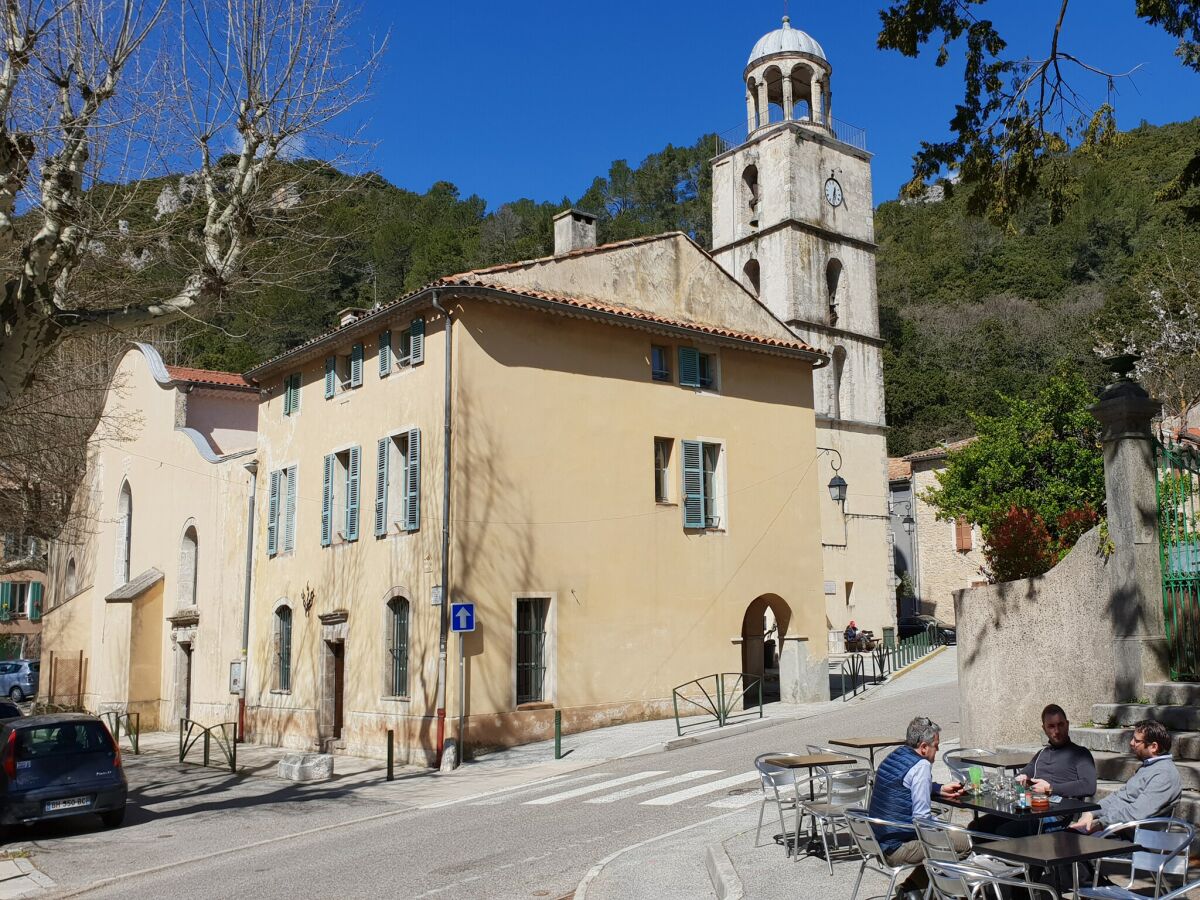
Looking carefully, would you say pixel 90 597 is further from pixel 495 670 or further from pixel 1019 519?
pixel 1019 519

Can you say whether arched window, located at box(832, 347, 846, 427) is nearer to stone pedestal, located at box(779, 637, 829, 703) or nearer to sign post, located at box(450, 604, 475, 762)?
stone pedestal, located at box(779, 637, 829, 703)

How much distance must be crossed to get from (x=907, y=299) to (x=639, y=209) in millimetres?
17286

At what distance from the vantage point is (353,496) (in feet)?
70.9

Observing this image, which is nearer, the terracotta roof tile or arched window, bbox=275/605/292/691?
arched window, bbox=275/605/292/691

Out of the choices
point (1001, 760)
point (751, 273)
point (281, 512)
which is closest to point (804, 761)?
point (1001, 760)

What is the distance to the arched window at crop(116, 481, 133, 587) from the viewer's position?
31359mm

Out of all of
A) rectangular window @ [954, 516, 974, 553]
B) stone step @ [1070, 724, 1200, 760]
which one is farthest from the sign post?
rectangular window @ [954, 516, 974, 553]

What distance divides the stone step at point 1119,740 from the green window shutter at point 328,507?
15.6 meters

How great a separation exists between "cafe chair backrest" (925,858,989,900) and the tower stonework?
33.7 m

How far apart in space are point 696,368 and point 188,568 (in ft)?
46.6

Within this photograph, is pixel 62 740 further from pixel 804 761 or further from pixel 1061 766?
pixel 1061 766

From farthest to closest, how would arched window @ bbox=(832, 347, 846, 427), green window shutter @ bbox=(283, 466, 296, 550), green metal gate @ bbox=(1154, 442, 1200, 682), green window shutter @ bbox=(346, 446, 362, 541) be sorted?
arched window @ bbox=(832, 347, 846, 427)
green window shutter @ bbox=(283, 466, 296, 550)
green window shutter @ bbox=(346, 446, 362, 541)
green metal gate @ bbox=(1154, 442, 1200, 682)

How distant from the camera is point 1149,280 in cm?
3541

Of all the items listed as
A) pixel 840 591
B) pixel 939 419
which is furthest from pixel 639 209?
pixel 840 591
